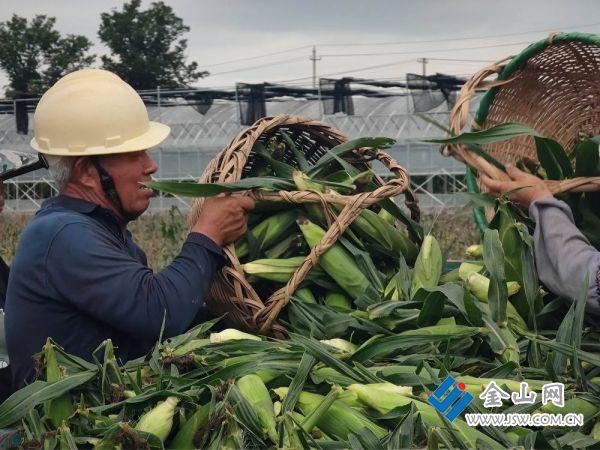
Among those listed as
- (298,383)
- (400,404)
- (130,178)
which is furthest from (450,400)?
(130,178)

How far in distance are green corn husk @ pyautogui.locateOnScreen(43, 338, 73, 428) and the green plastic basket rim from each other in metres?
1.60

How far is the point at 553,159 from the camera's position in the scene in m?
2.80

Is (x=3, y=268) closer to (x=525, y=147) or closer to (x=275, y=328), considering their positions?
(x=275, y=328)

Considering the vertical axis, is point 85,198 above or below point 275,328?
above

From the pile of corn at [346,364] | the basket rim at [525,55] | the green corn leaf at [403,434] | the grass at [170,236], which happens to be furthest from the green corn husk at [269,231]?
the grass at [170,236]

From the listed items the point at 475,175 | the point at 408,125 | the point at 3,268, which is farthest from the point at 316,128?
the point at 408,125

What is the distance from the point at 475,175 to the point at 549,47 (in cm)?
51

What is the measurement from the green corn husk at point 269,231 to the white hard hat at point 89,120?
1.35 ft

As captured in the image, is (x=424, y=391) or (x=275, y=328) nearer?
(x=424, y=391)

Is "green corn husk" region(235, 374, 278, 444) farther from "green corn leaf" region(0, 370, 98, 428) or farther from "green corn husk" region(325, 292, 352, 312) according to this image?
"green corn husk" region(325, 292, 352, 312)

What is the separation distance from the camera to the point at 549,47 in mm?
3182

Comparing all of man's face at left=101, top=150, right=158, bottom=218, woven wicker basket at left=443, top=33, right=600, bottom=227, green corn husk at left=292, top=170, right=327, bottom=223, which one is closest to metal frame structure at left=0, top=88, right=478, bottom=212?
woven wicker basket at left=443, top=33, right=600, bottom=227

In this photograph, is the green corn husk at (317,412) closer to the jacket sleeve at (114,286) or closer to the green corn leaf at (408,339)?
the green corn leaf at (408,339)

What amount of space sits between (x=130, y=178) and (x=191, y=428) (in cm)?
99
